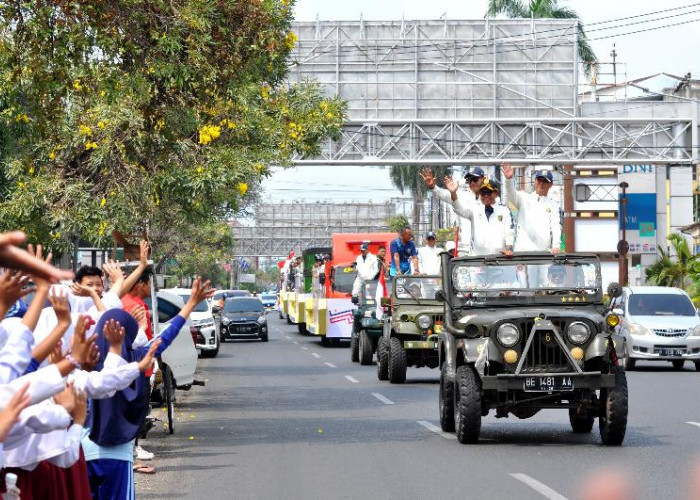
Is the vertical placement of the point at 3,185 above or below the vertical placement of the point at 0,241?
above

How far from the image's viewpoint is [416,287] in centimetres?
2470

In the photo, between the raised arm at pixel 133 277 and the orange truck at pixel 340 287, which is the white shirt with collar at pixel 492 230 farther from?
the orange truck at pixel 340 287

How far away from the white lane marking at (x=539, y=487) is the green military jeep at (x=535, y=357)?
7.16 feet

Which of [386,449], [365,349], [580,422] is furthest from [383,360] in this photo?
[386,449]

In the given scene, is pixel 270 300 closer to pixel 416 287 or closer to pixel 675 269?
pixel 675 269

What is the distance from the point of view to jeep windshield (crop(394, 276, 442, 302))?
969 inches

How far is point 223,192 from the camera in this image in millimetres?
21422

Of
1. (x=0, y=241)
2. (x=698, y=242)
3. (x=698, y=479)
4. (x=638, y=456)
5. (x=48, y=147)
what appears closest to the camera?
(x=0, y=241)

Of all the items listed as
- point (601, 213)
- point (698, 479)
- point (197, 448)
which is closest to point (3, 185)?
point (197, 448)

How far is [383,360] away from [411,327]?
4.54ft

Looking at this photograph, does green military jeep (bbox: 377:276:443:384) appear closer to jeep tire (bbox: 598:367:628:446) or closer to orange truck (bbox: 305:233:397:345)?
jeep tire (bbox: 598:367:628:446)

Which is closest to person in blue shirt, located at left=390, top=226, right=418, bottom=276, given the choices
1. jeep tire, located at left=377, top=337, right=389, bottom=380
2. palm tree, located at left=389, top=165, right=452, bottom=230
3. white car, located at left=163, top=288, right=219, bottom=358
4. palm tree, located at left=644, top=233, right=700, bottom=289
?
jeep tire, located at left=377, top=337, right=389, bottom=380

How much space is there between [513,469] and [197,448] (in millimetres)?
3855

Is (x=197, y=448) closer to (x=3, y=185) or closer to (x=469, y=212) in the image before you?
(x=469, y=212)
